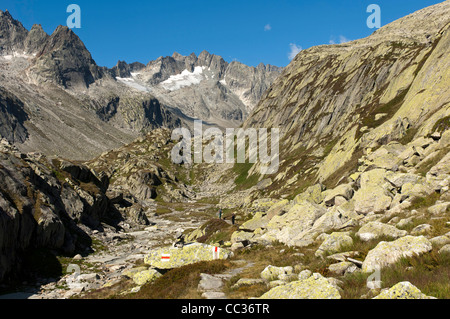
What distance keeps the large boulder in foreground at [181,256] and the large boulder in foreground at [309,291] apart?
10.6m

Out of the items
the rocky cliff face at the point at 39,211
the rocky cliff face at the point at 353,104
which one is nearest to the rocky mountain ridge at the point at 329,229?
the rocky cliff face at the point at 39,211

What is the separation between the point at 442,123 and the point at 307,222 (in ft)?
61.4

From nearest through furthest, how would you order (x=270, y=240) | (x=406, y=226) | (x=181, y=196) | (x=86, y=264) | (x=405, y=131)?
(x=406, y=226)
(x=270, y=240)
(x=86, y=264)
(x=405, y=131)
(x=181, y=196)

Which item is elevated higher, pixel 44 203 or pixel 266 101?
pixel 266 101

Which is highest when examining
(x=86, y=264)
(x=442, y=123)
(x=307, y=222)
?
(x=442, y=123)

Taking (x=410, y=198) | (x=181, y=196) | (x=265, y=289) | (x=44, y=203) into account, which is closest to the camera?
(x=265, y=289)

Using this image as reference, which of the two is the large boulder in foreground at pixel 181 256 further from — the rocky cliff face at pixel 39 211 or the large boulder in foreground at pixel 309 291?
the rocky cliff face at pixel 39 211

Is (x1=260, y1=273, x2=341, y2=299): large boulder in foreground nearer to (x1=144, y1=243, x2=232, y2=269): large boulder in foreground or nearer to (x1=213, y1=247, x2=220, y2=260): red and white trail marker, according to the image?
(x1=144, y1=243, x2=232, y2=269): large boulder in foreground

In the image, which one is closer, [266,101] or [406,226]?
[406,226]

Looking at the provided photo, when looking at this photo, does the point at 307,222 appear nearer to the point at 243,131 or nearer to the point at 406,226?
the point at 406,226

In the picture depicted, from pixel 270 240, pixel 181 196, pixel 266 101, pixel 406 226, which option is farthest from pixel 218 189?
pixel 406 226

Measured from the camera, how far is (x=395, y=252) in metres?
10.6
